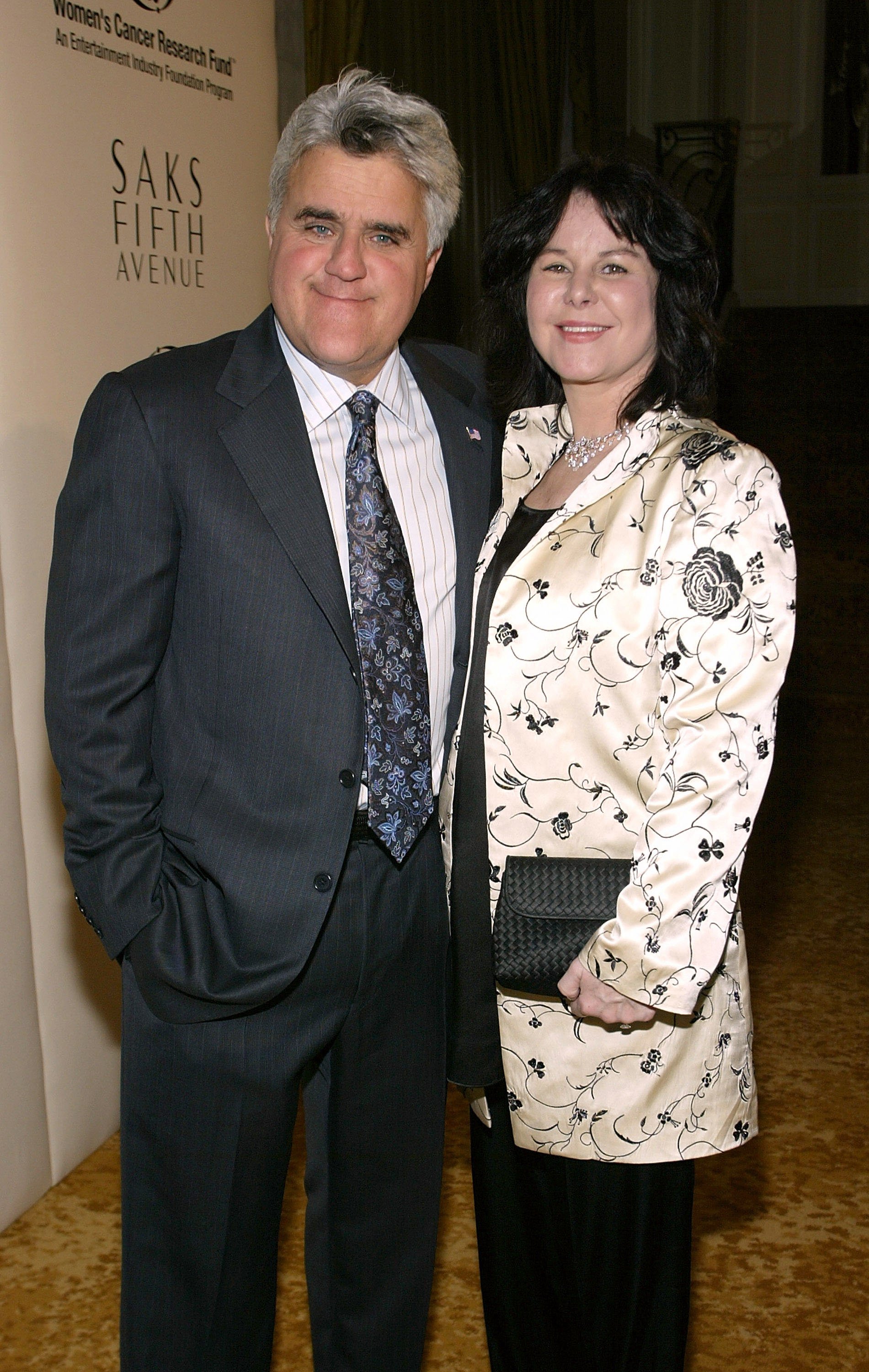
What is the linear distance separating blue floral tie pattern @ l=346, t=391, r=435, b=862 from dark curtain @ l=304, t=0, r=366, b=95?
7.63ft

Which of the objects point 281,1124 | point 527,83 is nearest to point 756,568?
point 281,1124

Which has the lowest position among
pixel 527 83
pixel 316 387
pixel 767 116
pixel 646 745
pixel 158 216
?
pixel 646 745

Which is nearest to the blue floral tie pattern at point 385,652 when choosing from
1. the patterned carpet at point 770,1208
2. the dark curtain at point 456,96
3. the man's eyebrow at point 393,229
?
the man's eyebrow at point 393,229

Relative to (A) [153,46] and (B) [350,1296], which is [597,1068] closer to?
(B) [350,1296]

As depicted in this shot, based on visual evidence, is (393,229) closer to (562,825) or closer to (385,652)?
(385,652)

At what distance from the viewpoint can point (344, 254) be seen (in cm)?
173

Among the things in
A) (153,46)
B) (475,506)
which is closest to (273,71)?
(153,46)

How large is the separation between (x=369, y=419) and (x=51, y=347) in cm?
111

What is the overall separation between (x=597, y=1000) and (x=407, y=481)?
29.9 inches

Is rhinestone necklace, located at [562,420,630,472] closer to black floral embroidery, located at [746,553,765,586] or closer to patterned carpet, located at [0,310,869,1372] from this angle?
black floral embroidery, located at [746,553,765,586]

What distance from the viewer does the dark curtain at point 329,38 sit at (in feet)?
11.9

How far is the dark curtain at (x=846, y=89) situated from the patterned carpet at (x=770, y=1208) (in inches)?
266

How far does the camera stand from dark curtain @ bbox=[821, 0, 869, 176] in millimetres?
10258

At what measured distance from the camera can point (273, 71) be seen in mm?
3250
